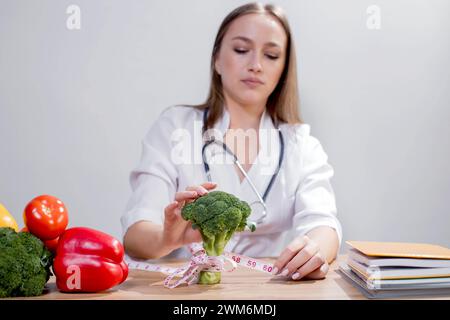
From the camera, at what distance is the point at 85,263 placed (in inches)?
52.2

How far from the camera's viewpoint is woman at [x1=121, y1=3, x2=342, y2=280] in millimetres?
2281

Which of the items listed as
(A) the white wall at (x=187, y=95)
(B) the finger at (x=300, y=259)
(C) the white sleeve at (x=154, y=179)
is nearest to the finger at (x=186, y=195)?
(B) the finger at (x=300, y=259)

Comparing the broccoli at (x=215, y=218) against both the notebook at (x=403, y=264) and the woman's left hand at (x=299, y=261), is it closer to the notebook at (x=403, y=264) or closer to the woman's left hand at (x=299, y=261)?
the woman's left hand at (x=299, y=261)

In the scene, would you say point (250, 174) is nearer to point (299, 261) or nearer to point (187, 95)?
point (187, 95)

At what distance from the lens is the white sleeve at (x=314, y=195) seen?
207cm

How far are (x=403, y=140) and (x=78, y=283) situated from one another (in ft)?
6.43

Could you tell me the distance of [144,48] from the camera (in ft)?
8.92

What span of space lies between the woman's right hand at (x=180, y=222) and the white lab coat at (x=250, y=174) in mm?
552

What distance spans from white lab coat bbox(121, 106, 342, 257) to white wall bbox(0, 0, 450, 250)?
1.10 ft

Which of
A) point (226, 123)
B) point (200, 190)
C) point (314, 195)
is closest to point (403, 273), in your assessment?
point (200, 190)

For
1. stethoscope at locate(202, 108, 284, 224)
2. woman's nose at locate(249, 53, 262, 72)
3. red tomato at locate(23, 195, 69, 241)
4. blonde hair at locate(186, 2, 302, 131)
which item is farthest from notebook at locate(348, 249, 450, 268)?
blonde hair at locate(186, 2, 302, 131)

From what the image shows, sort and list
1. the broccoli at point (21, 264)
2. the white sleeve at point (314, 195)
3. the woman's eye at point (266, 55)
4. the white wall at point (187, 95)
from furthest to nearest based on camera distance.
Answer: the white wall at point (187, 95)
the woman's eye at point (266, 55)
the white sleeve at point (314, 195)
the broccoli at point (21, 264)

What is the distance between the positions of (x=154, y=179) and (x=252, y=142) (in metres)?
0.50

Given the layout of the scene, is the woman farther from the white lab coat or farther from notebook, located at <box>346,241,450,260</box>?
notebook, located at <box>346,241,450,260</box>
